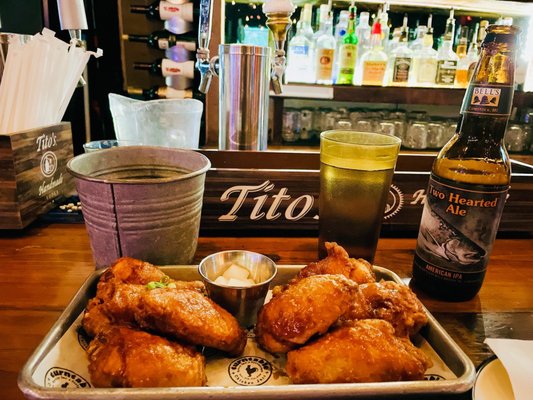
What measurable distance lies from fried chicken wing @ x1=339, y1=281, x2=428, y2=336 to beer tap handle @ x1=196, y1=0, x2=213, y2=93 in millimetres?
1032

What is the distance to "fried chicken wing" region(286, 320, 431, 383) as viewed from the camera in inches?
22.9

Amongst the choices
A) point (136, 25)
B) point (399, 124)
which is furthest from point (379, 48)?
point (136, 25)

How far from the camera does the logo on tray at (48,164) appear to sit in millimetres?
1283

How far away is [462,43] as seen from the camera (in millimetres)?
2992

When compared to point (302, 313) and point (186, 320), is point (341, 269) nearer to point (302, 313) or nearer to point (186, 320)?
point (302, 313)

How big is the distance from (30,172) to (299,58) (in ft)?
6.99

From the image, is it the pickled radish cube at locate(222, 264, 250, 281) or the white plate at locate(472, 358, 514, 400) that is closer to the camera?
the white plate at locate(472, 358, 514, 400)

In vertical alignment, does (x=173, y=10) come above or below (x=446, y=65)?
above

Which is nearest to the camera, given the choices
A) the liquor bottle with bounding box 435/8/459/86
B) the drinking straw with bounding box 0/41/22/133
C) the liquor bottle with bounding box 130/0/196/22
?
the drinking straw with bounding box 0/41/22/133

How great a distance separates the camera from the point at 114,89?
120 inches

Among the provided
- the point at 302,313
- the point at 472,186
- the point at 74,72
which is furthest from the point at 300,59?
the point at 302,313

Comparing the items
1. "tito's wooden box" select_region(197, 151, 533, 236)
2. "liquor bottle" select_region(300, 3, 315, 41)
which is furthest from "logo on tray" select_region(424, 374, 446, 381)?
"liquor bottle" select_region(300, 3, 315, 41)

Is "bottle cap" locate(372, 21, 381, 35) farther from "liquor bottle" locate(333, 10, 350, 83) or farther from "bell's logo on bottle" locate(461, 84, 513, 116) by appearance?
"bell's logo on bottle" locate(461, 84, 513, 116)

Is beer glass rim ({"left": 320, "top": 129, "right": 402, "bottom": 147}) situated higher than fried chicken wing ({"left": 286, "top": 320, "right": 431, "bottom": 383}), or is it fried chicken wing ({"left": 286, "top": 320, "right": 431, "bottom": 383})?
beer glass rim ({"left": 320, "top": 129, "right": 402, "bottom": 147})
